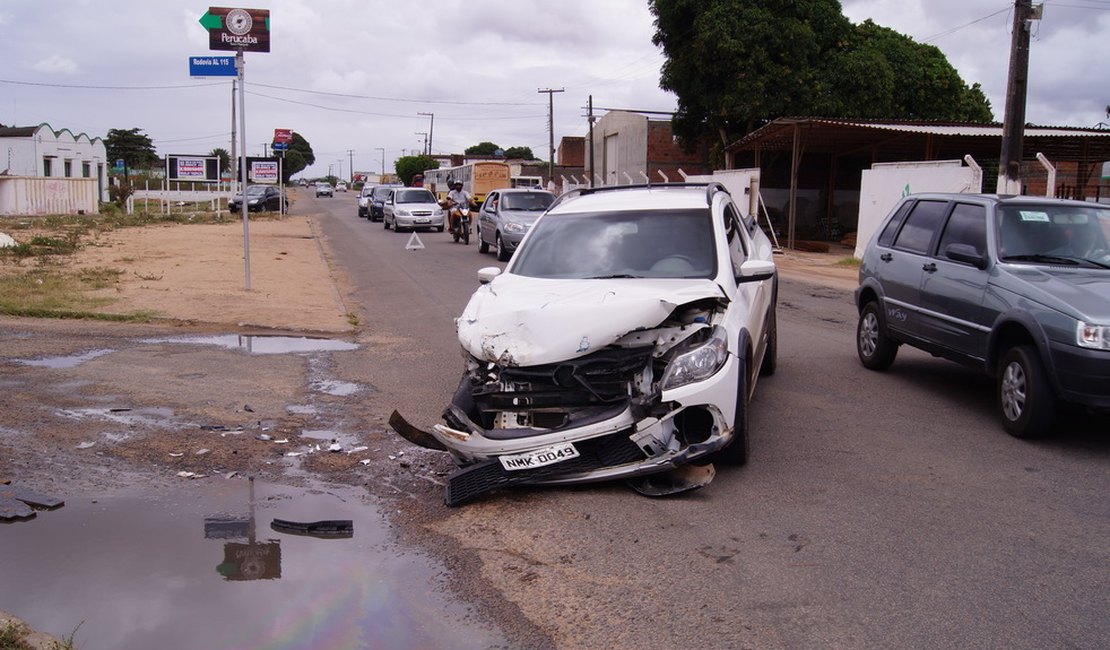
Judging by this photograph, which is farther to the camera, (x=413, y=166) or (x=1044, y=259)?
(x=413, y=166)

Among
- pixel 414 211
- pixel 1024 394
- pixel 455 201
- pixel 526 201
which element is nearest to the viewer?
pixel 1024 394

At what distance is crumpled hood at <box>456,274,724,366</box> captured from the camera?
5.44m

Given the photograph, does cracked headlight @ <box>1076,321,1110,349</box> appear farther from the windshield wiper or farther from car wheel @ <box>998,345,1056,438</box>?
the windshield wiper

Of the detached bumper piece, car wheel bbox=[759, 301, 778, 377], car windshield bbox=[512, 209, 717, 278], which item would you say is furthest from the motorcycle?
the detached bumper piece

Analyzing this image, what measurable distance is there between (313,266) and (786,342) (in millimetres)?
12671

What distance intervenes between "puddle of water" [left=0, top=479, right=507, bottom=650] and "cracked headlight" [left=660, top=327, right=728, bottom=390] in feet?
5.80

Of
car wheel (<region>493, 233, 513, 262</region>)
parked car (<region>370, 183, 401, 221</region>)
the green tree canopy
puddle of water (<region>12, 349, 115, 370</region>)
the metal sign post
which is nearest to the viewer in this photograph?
puddle of water (<region>12, 349, 115, 370</region>)

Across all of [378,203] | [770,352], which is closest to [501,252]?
[770,352]

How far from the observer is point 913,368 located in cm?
948

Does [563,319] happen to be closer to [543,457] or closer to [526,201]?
[543,457]

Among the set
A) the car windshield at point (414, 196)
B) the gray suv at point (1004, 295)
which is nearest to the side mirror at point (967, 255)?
the gray suv at point (1004, 295)

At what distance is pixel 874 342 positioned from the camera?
923cm

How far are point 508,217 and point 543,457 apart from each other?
16.5 m

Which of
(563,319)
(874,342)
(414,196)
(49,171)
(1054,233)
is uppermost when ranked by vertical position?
(49,171)
